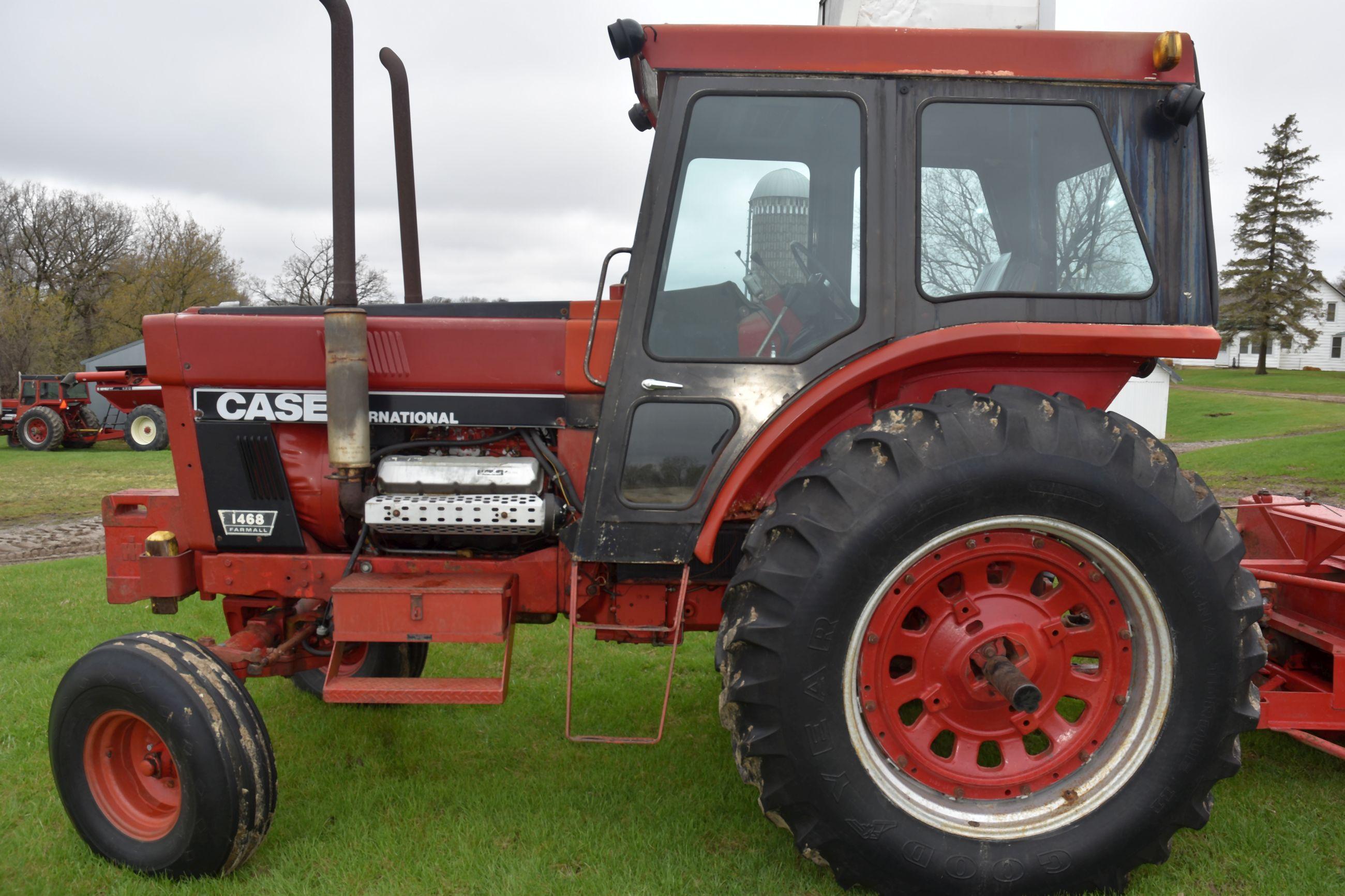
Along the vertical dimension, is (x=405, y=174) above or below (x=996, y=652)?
above

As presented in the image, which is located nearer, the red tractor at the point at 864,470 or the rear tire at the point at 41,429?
the red tractor at the point at 864,470

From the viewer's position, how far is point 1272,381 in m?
35.7

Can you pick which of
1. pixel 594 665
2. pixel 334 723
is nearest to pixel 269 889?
pixel 334 723

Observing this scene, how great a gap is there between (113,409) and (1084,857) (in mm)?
22483

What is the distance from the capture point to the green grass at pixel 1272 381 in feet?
105

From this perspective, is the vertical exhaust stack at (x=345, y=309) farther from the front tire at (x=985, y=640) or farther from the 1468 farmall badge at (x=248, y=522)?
the front tire at (x=985, y=640)

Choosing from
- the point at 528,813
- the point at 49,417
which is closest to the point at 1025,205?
the point at 528,813

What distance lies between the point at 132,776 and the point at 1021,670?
2.64m

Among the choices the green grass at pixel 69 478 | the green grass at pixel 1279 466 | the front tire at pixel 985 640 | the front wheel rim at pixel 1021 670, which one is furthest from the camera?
the green grass at pixel 69 478

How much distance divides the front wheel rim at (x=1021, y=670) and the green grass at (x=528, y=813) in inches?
15.3

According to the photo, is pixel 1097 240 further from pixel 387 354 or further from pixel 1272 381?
pixel 1272 381

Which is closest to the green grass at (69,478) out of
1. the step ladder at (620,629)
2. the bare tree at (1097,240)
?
the step ladder at (620,629)

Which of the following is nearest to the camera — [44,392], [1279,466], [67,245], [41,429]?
[1279,466]

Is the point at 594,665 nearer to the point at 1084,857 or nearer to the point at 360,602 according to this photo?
the point at 360,602
